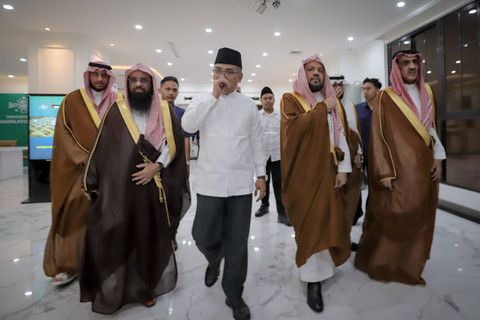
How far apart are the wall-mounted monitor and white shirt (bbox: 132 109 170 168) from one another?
13.4 feet

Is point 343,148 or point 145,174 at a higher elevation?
point 343,148

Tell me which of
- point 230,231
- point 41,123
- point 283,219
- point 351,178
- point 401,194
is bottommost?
point 283,219

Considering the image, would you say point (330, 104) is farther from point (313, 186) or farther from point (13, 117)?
point (13, 117)

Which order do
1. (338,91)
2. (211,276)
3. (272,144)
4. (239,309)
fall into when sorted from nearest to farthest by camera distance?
(239,309) < (211,276) < (338,91) < (272,144)

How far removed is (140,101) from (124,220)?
791 mm

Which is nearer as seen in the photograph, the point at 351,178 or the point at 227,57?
the point at 227,57

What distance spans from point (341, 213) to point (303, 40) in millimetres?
5662

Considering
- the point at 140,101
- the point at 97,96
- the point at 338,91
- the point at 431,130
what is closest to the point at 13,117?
the point at 97,96

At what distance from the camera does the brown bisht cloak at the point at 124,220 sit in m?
1.57

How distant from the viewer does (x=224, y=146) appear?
1.57 metres

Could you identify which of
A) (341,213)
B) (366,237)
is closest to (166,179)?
(341,213)

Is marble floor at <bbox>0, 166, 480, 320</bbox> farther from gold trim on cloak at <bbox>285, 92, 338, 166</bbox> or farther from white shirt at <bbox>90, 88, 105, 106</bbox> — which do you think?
white shirt at <bbox>90, 88, 105, 106</bbox>

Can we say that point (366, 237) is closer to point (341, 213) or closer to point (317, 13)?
point (341, 213)

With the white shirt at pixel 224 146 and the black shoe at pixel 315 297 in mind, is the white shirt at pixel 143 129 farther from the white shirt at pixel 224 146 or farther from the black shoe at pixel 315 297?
the black shoe at pixel 315 297
